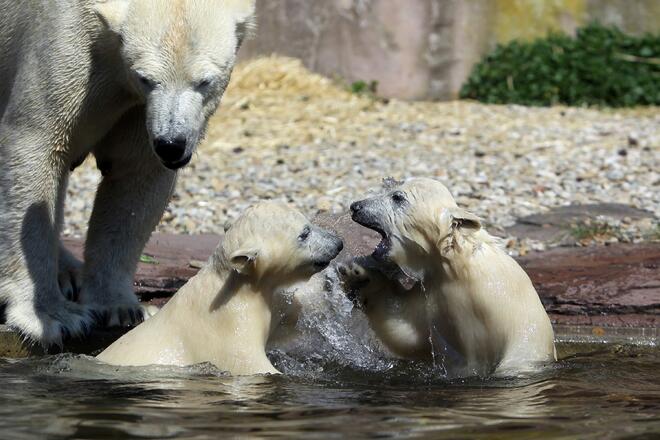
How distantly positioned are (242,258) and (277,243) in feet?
0.58

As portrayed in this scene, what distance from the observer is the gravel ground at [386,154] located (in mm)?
7488

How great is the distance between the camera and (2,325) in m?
4.62

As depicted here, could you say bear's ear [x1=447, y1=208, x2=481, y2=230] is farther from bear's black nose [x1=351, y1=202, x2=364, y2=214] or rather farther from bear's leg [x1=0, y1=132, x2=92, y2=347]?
bear's leg [x1=0, y1=132, x2=92, y2=347]

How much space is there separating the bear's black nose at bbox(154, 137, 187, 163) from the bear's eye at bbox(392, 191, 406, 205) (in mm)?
847

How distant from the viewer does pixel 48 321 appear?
4.62 metres

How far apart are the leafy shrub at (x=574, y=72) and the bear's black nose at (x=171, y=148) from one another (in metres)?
7.18

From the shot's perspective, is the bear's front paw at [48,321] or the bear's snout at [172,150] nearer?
the bear's snout at [172,150]

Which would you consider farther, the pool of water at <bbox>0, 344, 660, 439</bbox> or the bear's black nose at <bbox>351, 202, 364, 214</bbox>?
the bear's black nose at <bbox>351, 202, 364, 214</bbox>

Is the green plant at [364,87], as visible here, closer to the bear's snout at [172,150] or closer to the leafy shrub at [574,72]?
the leafy shrub at [574,72]

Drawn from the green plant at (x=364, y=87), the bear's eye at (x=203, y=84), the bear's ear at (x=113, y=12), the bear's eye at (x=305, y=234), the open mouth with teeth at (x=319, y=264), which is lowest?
the open mouth with teeth at (x=319, y=264)

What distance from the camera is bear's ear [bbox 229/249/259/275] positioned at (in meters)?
4.11

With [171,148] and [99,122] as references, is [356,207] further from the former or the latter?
[99,122]

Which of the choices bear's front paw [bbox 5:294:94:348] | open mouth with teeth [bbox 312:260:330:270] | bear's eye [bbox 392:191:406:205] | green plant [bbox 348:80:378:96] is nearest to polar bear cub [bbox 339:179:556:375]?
bear's eye [bbox 392:191:406:205]

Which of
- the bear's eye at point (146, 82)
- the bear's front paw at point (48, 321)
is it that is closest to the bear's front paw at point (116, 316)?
the bear's front paw at point (48, 321)
